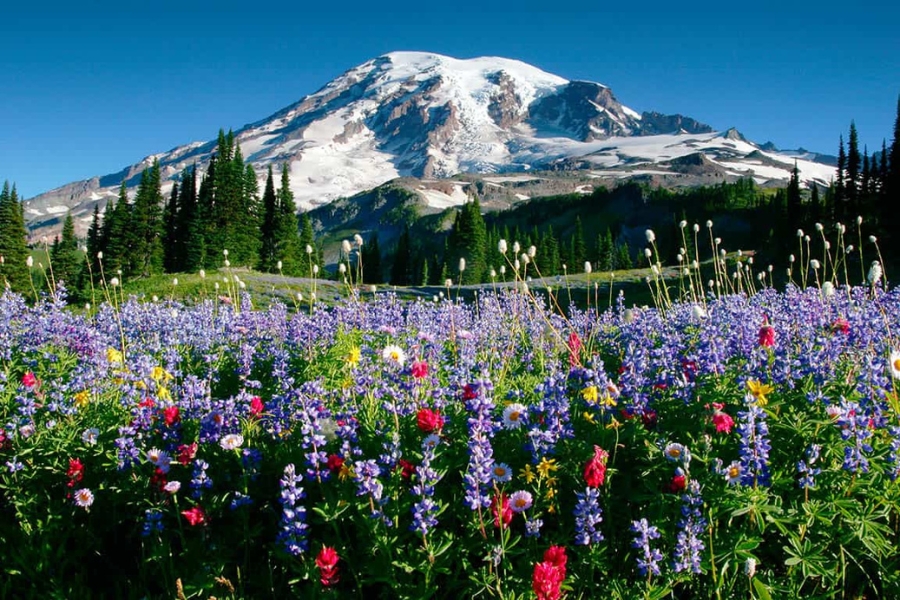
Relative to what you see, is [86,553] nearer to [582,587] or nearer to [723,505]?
[582,587]

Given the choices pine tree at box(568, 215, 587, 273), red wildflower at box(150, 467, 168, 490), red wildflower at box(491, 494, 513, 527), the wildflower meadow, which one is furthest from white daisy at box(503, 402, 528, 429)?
pine tree at box(568, 215, 587, 273)

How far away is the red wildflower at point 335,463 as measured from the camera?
3348 mm

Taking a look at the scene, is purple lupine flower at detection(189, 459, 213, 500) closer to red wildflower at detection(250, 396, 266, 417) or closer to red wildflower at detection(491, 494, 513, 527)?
red wildflower at detection(250, 396, 266, 417)

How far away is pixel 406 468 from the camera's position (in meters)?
3.39

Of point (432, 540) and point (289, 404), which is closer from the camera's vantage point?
point (432, 540)

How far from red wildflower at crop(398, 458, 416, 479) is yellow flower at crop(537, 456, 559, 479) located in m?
0.75

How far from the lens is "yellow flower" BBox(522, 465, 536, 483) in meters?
3.25

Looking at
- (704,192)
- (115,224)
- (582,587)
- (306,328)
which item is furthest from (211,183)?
(704,192)

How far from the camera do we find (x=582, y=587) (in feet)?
10.1

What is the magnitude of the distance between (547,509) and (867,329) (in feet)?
10.9

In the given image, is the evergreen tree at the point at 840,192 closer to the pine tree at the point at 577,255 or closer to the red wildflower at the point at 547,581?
the pine tree at the point at 577,255

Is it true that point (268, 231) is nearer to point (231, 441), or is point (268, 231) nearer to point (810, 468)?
point (231, 441)

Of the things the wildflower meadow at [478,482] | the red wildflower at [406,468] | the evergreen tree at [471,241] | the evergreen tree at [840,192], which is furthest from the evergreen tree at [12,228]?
the evergreen tree at [840,192]

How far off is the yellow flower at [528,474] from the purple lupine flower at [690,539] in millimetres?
805
